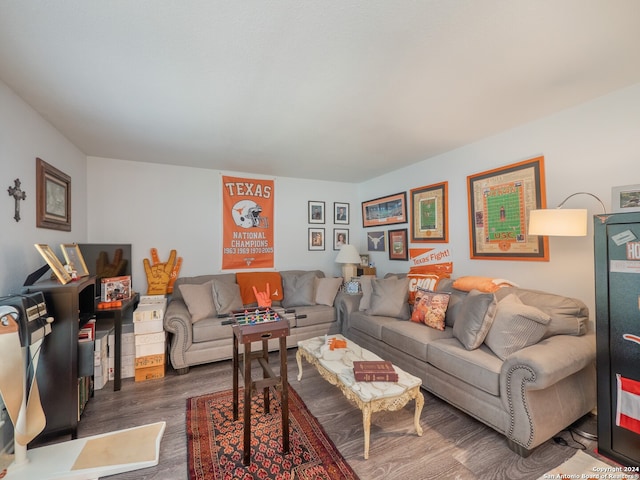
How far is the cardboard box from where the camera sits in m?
2.69

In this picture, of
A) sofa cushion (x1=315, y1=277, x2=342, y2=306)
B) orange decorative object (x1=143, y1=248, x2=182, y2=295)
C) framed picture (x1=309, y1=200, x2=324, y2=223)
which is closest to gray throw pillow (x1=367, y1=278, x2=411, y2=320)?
sofa cushion (x1=315, y1=277, x2=342, y2=306)

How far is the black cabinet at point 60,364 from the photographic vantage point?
1.83 metres

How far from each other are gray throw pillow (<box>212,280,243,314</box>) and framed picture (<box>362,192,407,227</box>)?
7.95 ft

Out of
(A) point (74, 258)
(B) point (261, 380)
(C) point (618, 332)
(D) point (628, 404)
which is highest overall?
(A) point (74, 258)

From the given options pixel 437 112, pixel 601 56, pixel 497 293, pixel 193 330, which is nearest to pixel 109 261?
pixel 193 330

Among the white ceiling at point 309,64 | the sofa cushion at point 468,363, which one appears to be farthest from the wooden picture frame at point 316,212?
the sofa cushion at point 468,363

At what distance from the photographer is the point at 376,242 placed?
4.51 m

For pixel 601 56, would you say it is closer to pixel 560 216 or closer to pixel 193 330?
pixel 560 216

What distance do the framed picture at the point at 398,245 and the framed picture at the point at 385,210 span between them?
0.54 ft

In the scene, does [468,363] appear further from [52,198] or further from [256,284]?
[52,198]

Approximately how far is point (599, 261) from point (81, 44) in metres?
3.23

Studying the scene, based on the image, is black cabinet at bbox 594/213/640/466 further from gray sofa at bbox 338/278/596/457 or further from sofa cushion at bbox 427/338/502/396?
sofa cushion at bbox 427/338/502/396

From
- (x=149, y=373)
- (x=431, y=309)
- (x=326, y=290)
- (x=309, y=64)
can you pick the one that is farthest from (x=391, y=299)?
(x=149, y=373)

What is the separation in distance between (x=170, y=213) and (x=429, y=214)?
11.2ft
